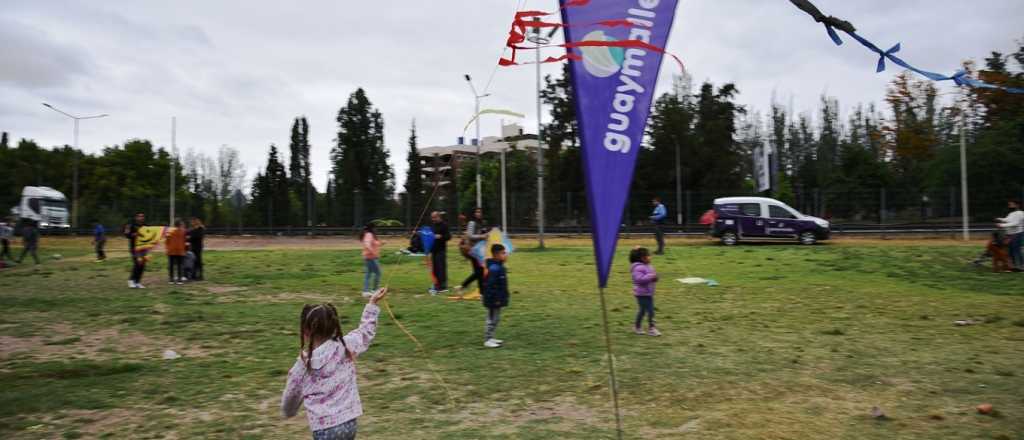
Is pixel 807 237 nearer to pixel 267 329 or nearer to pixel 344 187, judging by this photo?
pixel 267 329

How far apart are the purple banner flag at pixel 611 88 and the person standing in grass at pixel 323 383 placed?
5.23 feet

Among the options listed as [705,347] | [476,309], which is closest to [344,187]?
[476,309]

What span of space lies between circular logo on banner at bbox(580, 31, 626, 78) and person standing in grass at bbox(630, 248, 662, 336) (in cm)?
549


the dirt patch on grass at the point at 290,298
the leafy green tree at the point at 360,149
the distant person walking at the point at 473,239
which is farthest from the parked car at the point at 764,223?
the leafy green tree at the point at 360,149

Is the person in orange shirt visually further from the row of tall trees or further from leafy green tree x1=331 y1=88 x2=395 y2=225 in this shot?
leafy green tree x1=331 y1=88 x2=395 y2=225

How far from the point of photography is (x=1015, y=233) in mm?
15992

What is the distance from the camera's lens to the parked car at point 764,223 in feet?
84.8

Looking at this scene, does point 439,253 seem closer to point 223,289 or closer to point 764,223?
point 223,289

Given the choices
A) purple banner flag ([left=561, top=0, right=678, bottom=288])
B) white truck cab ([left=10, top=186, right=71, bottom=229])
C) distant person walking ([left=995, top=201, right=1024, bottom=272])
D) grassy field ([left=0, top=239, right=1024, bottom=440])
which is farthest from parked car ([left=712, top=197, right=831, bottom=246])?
white truck cab ([left=10, top=186, right=71, bottom=229])

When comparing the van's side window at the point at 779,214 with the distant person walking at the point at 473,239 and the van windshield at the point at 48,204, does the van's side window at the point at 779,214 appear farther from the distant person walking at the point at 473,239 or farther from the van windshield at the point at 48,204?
the van windshield at the point at 48,204

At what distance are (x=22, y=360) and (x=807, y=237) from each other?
78.6 feet

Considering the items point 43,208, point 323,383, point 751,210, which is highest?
point 43,208

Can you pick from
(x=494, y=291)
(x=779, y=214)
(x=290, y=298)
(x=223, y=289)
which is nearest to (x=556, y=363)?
(x=494, y=291)

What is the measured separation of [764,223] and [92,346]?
2209 centimetres
